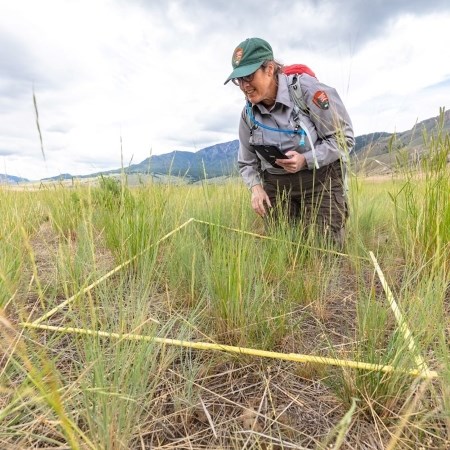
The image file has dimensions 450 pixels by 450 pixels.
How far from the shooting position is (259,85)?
2.46 m

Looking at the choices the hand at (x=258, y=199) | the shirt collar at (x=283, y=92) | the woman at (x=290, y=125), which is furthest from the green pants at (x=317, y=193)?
the shirt collar at (x=283, y=92)

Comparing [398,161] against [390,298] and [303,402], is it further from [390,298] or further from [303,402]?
[303,402]

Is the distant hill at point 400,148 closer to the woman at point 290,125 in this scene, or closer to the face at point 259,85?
the woman at point 290,125

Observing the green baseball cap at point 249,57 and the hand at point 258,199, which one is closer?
the green baseball cap at point 249,57

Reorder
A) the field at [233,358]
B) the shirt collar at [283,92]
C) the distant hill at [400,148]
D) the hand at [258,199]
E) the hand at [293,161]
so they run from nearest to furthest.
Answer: the field at [233,358]
the distant hill at [400,148]
the hand at [293,161]
the shirt collar at [283,92]
the hand at [258,199]

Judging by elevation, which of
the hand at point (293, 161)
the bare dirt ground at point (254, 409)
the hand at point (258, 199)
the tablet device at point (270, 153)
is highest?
the tablet device at point (270, 153)

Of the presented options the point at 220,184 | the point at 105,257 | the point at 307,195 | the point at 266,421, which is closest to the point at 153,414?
the point at 266,421

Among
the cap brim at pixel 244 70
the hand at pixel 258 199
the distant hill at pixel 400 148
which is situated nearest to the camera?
the distant hill at pixel 400 148

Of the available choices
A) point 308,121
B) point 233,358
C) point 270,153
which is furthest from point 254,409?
point 308,121

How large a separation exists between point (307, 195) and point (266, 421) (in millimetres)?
2261

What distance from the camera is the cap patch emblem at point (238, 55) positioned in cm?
239

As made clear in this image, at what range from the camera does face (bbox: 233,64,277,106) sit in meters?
2.44

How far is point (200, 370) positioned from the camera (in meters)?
1.12

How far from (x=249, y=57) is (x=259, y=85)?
7.9 inches
